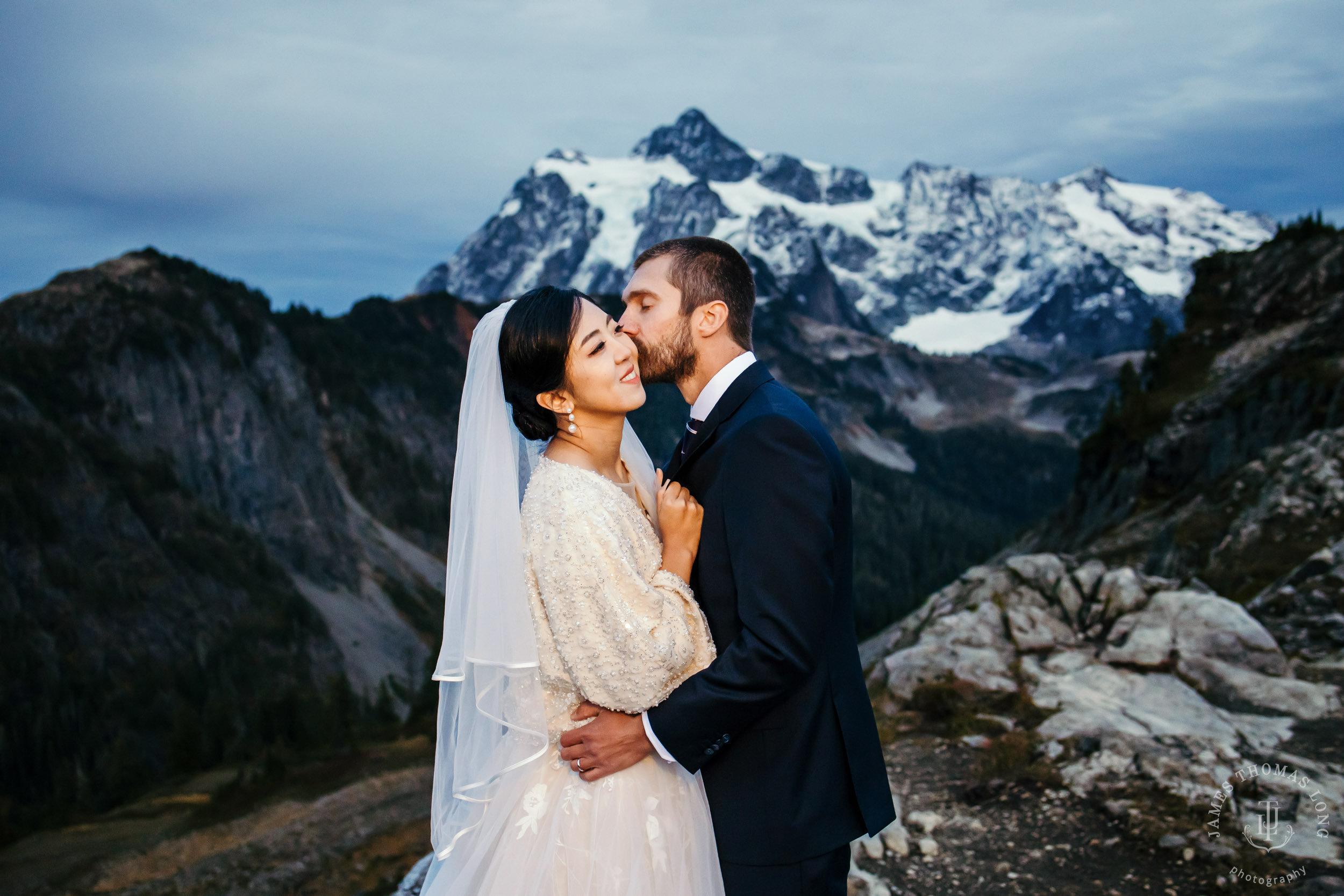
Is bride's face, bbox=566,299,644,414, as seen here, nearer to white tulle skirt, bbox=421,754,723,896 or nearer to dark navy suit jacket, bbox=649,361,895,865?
dark navy suit jacket, bbox=649,361,895,865

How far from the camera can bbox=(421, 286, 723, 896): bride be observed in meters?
3.58

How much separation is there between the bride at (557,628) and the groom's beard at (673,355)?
0.59 ft

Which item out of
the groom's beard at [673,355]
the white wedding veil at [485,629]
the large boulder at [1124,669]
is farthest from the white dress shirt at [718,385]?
the large boulder at [1124,669]

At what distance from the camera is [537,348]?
3.98m

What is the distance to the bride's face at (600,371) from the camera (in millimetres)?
3951

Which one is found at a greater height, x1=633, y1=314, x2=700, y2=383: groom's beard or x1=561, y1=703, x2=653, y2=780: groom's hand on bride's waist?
x1=633, y1=314, x2=700, y2=383: groom's beard

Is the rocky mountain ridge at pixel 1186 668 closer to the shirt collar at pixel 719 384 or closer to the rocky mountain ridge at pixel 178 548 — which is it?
the shirt collar at pixel 719 384

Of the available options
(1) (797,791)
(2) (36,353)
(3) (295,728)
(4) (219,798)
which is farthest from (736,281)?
(2) (36,353)

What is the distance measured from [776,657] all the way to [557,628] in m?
0.87

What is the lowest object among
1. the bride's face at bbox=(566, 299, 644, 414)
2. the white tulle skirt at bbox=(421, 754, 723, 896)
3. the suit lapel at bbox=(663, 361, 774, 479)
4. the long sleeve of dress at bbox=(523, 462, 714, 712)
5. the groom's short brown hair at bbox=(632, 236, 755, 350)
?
the white tulle skirt at bbox=(421, 754, 723, 896)

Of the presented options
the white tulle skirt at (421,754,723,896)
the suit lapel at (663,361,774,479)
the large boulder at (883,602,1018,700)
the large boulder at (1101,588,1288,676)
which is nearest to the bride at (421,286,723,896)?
the white tulle skirt at (421,754,723,896)

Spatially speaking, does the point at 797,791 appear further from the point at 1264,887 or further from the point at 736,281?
the point at 1264,887

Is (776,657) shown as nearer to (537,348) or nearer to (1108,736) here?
(537,348)

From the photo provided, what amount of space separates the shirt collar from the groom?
2.3 inches
